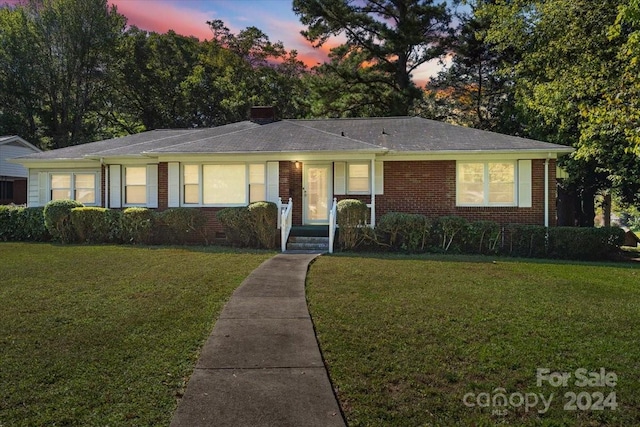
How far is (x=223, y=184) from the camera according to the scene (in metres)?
14.1

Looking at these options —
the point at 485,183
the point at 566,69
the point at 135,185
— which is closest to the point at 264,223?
the point at 135,185

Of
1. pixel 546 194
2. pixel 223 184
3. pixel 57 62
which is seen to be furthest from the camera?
pixel 57 62

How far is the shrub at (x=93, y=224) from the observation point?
12594 millimetres

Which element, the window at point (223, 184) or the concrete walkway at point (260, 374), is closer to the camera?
the concrete walkway at point (260, 374)

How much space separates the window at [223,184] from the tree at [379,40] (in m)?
14.6

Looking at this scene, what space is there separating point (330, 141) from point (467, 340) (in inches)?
391

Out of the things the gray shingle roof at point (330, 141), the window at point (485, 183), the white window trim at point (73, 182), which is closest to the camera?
the gray shingle roof at point (330, 141)

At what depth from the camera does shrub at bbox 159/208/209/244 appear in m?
12.4

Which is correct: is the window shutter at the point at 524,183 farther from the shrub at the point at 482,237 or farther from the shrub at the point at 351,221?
the shrub at the point at 351,221

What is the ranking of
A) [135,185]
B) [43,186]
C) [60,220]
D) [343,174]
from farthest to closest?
1. [43,186]
2. [135,185]
3. [343,174]
4. [60,220]

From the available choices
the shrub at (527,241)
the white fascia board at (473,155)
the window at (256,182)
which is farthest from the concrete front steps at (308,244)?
the shrub at (527,241)

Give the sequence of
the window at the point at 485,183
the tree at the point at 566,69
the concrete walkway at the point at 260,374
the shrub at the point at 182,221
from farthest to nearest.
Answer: the tree at the point at 566,69 → the window at the point at 485,183 → the shrub at the point at 182,221 → the concrete walkway at the point at 260,374

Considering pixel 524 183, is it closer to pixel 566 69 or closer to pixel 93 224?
pixel 566 69

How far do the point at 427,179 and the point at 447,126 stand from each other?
11.5 feet
